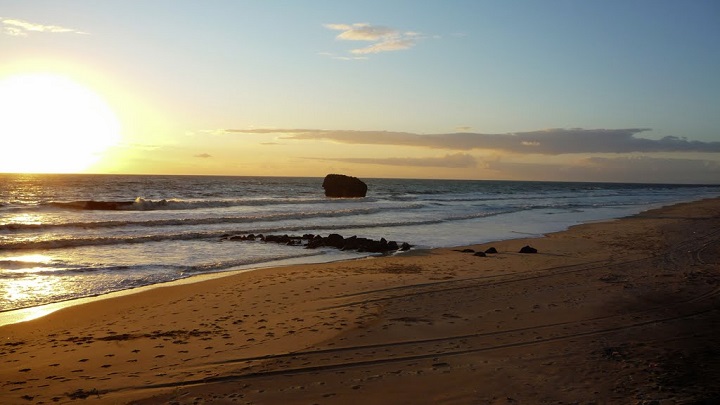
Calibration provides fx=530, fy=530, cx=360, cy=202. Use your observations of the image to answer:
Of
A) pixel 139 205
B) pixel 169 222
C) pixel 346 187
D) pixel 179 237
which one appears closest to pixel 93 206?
pixel 139 205

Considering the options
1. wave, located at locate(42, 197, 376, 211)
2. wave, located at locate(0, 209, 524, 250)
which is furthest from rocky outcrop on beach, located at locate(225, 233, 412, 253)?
wave, located at locate(42, 197, 376, 211)

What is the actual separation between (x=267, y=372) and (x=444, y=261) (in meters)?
10.8

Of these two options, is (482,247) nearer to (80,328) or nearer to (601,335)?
(601,335)

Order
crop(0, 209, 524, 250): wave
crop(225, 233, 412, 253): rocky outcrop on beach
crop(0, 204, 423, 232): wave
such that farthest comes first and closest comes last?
crop(0, 204, 423, 232): wave
crop(0, 209, 524, 250): wave
crop(225, 233, 412, 253): rocky outcrop on beach

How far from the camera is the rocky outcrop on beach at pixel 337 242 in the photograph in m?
20.7

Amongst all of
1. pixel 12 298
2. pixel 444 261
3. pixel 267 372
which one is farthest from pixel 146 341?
pixel 444 261

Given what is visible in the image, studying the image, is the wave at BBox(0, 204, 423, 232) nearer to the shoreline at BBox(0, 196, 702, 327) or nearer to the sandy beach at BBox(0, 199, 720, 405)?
the shoreline at BBox(0, 196, 702, 327)

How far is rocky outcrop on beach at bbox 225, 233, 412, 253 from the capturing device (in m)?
20.7

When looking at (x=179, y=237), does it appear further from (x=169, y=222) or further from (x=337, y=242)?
(x=337, y=242)

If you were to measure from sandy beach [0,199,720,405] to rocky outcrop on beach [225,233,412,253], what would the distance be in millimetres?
6223

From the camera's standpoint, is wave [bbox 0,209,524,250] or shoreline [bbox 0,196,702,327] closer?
shoreline [bbox 0,196,702,327]

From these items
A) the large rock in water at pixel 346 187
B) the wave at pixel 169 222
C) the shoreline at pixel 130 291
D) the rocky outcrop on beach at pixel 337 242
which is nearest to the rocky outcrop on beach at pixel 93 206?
the wave at pixel 169 222

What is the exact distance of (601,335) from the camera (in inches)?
322

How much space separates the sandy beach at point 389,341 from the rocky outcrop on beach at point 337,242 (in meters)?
6.22
